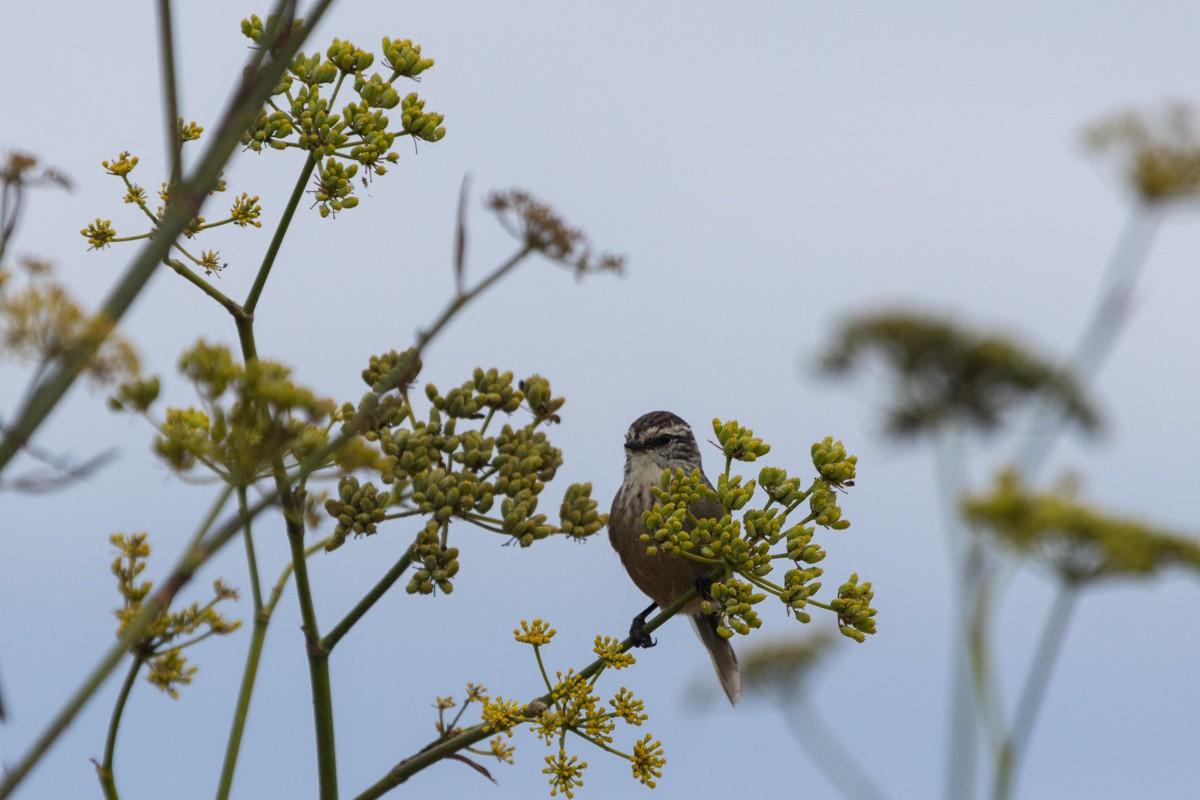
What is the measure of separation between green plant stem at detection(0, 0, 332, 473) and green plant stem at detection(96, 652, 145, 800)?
1.38 meters

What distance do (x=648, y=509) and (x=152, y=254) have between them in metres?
6.17

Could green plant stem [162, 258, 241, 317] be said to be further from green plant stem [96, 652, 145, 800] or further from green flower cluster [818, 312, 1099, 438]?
green flower cluster [818, 312, 1099, 438]

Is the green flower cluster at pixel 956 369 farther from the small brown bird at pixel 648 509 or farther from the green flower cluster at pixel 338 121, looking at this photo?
the green flower cluster at pixel 338 121

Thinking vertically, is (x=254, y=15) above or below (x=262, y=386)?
above

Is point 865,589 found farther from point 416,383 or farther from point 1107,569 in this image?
point 416,383

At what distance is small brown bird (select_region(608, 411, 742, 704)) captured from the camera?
24.8ft

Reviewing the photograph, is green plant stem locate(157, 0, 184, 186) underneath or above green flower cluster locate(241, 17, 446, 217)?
underneath

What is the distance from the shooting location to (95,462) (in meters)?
1.76

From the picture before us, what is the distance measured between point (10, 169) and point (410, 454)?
142 cm

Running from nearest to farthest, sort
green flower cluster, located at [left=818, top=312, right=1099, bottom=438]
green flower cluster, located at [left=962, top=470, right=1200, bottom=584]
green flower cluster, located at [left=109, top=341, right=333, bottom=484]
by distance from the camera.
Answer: green flower cluster, located at [left=109, top=341, right=333, bottom=484] → green flower cluster, located at [left=962, top=470, right=1200, bottom=584] → green flower cluster, located at [left=818, top=312, right=1099, bottom=438]

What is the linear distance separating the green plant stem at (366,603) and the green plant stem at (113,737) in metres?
0.43

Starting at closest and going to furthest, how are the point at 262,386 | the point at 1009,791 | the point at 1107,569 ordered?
the point at 262,386, the point at 1009,791, the point at 1107,569

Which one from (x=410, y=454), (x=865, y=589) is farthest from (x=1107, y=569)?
(x=410, y=454)

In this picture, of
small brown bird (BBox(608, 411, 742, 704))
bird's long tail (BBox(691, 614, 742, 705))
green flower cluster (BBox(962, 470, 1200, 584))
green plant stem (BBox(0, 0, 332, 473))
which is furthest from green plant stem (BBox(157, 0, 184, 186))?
bird's long tail (BBox(691, 614, 742, 705))
